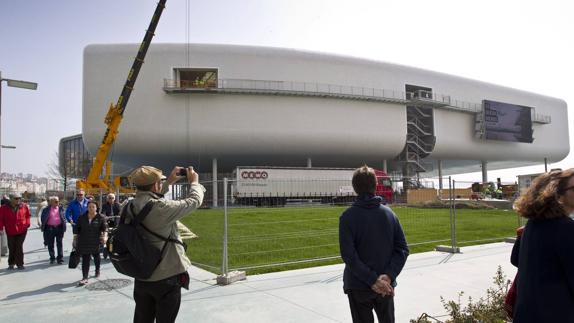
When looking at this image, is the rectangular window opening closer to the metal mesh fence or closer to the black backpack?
the metal mesh fence

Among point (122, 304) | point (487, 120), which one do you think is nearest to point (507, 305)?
point (122, 304)

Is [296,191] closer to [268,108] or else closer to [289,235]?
[289,235]

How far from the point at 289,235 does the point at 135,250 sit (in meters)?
9.89

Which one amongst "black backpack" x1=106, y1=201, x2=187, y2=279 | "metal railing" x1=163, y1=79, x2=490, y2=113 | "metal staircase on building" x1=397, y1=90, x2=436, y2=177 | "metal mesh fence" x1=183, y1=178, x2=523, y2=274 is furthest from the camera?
"metal staircase on building" x1=397, y1=90, x2=436, y2=177

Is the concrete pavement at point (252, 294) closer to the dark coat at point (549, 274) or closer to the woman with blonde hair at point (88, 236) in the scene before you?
the woman with blonde hair at point (88, 236)

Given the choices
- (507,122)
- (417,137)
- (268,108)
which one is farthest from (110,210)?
(507,122)

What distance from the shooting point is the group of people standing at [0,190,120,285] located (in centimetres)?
786

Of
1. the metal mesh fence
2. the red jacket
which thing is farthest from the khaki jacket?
the red jacket

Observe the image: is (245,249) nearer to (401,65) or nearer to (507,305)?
(507,305)

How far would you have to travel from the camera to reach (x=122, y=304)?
616 centimetres

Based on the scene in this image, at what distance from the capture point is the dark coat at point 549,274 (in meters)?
2.27

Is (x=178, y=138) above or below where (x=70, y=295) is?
above

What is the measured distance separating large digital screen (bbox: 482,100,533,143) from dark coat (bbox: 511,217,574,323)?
5711cm

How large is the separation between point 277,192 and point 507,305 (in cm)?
909
